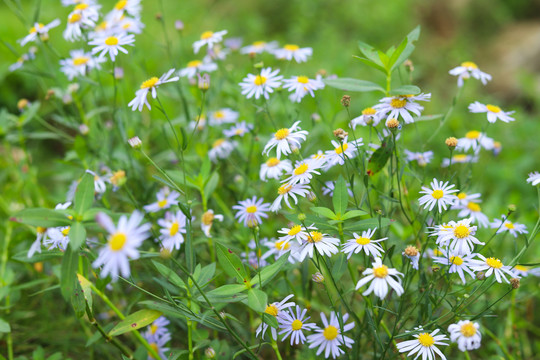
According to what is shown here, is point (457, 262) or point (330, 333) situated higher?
point (457, 262)

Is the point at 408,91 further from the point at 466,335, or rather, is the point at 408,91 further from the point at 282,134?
the point at 466,335

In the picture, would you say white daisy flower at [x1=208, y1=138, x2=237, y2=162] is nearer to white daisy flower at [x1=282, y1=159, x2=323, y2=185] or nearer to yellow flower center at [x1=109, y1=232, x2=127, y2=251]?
white daisy flower at [x1=282, y1=159, x2=323, y2=185]

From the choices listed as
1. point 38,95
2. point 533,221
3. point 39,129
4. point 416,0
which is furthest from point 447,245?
point 416,0

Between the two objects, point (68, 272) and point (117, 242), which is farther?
point (68, 272)

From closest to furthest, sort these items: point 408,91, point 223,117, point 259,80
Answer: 1. point 408,91
2. point 259,80
3. point 223,117

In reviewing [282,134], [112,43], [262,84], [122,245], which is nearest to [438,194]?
[282,134]
